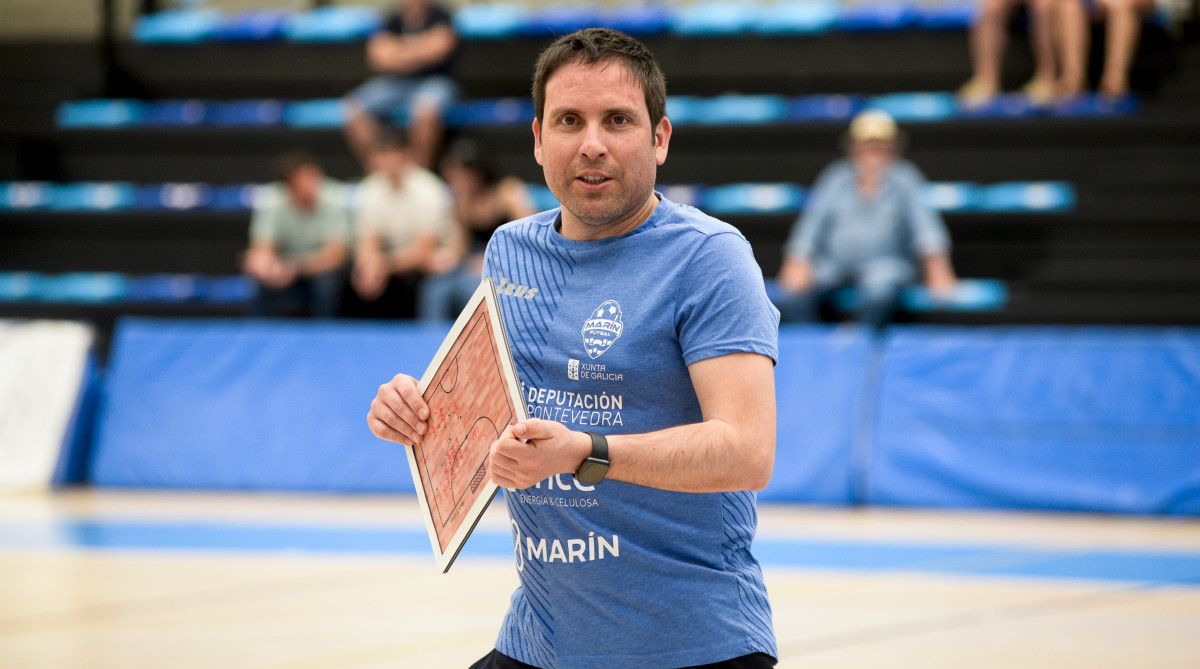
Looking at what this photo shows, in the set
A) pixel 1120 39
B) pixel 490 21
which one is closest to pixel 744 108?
pixel 490 21

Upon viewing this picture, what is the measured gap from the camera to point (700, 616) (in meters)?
2.66

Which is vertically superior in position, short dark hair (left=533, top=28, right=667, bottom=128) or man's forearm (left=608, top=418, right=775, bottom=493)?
short dark hair (left=533, top=28, right=667, bottom=128)

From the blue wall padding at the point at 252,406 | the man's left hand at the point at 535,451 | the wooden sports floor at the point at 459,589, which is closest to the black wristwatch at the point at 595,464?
the man's left hand at the point at 535,451

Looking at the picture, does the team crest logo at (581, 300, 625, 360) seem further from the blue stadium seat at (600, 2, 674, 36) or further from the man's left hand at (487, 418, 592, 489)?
the blue stadium seat at (600, 2, 674, 36)

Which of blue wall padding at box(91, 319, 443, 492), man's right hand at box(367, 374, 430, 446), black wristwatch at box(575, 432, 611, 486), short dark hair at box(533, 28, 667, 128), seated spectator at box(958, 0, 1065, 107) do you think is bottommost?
blue wall padding at box(91, 319, 443, 492)

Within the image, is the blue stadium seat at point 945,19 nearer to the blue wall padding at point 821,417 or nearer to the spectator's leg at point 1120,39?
the spectator's leg at point 1120,39

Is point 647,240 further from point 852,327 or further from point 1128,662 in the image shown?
point 852,327

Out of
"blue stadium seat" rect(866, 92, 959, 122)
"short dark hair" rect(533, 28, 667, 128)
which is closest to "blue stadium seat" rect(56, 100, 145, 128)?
"blue stadium seat" rect(866, 92, 959, 122)

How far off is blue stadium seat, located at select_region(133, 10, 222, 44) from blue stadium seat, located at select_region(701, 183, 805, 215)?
6520 mm

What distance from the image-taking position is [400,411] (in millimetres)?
2793

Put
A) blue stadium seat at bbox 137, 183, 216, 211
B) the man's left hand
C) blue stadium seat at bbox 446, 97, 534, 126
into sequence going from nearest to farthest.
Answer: the man's left hand < blue stadium seat at bbox 446, 97, 534, 126 < blue stadium seat at bbox 137, 183, 216, 211

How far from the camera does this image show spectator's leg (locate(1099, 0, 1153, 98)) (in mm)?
12828

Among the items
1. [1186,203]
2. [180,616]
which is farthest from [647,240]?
[1186,203]

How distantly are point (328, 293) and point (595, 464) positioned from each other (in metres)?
10.4
